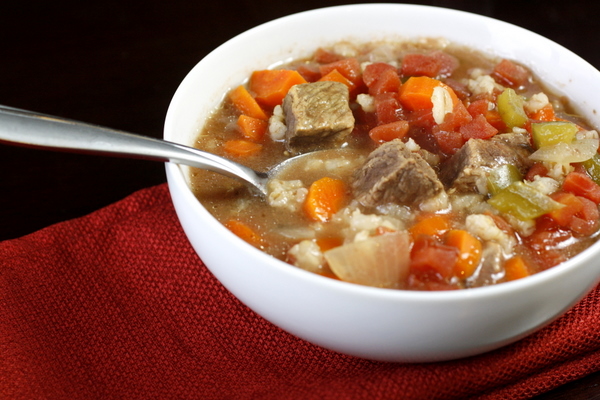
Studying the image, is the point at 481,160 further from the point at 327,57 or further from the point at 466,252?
the point at 327,57

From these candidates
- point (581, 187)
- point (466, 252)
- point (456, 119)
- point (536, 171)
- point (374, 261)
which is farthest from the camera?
point (456, 119)

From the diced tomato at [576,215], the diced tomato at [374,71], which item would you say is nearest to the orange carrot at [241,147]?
the diced tomato at [374,71]

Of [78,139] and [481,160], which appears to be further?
[481,160]

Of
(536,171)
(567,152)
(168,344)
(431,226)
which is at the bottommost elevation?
(168,344)

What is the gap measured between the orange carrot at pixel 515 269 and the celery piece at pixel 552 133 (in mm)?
645

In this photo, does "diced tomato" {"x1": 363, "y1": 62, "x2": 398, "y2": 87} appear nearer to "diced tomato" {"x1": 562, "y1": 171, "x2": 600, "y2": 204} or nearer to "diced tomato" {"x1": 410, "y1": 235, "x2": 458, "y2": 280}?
"diced tomato" {"x1": 562, "y1": 171, "x2": 600, "y2": 204}

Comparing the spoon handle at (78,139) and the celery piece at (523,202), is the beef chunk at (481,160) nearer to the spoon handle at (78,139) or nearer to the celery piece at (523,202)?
the celery piece at (523,202)

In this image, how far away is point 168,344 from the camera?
101 inches

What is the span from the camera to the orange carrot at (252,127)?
3.02m

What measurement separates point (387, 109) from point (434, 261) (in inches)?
40.4

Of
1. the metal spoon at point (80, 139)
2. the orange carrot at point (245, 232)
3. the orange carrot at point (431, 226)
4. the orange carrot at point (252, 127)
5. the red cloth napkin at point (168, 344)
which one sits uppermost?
the metal spoon at point (80, 139)

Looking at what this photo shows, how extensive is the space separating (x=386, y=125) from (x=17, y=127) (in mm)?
1558

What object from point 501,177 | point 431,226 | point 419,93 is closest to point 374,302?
point 431,226

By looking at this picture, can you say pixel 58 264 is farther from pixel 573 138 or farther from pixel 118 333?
pixel 573 138
